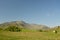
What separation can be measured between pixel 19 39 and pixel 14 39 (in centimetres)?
83

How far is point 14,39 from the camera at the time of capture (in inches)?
853

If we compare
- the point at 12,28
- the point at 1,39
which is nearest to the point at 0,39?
the point at 1,39

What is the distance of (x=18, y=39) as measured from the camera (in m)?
21.7

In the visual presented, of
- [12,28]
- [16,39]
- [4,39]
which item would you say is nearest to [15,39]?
[16,39]

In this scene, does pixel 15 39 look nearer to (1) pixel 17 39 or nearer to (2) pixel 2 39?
(1) pixel 17 39

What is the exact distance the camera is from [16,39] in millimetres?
21719

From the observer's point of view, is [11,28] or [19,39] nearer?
[19,39]

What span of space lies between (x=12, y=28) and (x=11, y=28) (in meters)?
0.31

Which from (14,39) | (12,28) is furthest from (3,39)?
(12,28)

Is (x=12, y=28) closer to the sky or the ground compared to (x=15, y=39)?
closer to the sky

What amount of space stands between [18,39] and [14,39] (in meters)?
0.66

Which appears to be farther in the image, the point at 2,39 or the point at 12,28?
the point at 12,28

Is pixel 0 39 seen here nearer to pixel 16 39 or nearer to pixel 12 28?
pixel 16 39

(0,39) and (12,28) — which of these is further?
(12,28)
